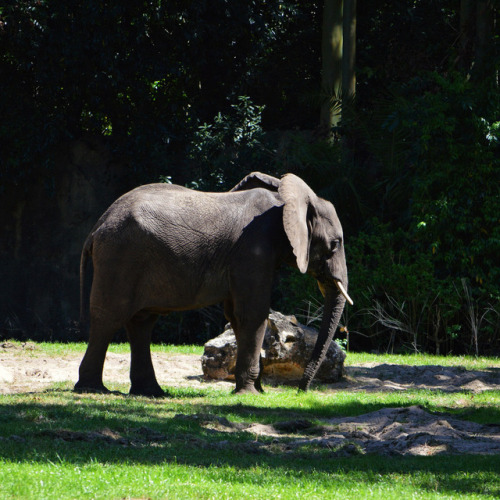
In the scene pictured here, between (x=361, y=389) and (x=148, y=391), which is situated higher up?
(x=361, y=389)

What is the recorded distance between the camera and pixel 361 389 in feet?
41.2

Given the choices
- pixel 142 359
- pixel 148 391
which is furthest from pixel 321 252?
pixel 148 391

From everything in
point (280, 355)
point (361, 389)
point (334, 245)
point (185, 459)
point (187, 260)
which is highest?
point (334, 245)

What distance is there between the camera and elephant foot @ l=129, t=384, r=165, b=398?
36.7 ft

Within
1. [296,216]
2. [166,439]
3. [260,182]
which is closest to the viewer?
[166,439]

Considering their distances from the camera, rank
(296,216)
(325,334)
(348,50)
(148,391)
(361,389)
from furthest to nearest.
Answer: (348,50) < (361,389) < (325,334) < (148,391) < (296,216)

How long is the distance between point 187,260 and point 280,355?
2311 mm

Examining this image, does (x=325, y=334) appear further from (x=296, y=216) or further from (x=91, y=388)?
(x=91, y=388)

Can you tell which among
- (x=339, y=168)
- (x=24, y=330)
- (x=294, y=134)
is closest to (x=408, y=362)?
(x=339, y=168)

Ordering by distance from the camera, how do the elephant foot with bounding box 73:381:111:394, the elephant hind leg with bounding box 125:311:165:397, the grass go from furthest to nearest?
the elephant hind leg with bounding box 125:311:165:397, the elephant foot with bounding box 73:381:111:394, the grass

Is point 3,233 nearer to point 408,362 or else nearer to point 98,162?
point 98,162

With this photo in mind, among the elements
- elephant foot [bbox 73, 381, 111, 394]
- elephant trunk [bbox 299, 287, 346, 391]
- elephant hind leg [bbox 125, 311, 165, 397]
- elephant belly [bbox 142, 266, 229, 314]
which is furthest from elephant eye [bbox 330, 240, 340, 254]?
elephant foot [bbox 73, 381, 111, 394]

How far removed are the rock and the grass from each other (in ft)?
7.14

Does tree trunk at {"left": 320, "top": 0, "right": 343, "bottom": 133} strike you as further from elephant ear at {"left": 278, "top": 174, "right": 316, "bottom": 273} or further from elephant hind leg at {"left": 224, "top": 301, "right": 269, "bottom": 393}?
elephant hind leg at {"left": 224, "top": 301, "right": 269, "bottom": 393}
